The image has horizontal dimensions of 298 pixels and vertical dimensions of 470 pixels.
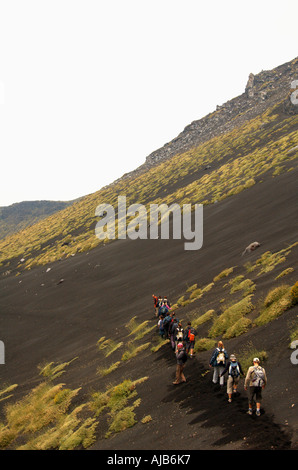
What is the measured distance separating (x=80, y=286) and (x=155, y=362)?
31116 millimetres

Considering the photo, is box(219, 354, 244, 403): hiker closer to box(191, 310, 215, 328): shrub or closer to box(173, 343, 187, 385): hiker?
box(173, 343, 187, 385): hiker

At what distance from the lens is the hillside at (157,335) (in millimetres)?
12188

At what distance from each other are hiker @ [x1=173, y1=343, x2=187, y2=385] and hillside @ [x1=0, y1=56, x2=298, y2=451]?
1.20 ft

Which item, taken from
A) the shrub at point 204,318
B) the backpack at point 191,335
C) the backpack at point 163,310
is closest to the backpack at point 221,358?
the backpack at point 191,335

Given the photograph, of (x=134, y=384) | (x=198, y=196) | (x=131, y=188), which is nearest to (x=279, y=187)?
(x=198, y=196)

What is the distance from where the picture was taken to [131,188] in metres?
124

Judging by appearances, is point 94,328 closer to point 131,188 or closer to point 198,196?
point 198,196

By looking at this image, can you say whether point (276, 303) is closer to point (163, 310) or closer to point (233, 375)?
point (233, 375)

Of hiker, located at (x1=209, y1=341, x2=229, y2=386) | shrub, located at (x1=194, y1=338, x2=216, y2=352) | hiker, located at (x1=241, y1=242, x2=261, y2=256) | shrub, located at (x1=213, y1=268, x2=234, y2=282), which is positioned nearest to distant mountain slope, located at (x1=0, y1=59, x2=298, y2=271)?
hiker, located at (x1=241, y1=242, x2=261, y2=256)

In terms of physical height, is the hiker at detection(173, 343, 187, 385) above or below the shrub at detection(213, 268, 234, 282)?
above

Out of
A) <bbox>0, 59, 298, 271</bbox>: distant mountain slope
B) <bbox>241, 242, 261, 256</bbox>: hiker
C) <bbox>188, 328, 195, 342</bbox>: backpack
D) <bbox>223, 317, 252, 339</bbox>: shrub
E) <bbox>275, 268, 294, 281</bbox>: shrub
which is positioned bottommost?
<bbox>223, 317, 252, 339</bbox>: shrub

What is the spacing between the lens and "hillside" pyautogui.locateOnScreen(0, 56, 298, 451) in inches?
480

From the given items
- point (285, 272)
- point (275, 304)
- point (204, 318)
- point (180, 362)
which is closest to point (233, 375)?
point (180, 362)

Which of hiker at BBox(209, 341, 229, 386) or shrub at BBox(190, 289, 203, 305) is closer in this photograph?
hiker at BBox(209, 341, 229, 386)
